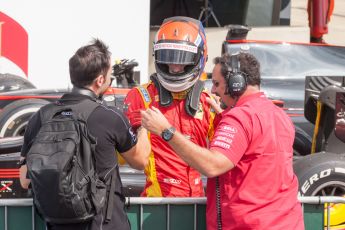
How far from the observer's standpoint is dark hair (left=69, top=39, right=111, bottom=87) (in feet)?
9.30

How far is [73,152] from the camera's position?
2.63 m

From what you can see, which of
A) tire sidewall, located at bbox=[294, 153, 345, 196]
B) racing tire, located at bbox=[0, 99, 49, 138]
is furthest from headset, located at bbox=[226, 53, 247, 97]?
racing tire, located at bbox=[0, 99, 49, 138]

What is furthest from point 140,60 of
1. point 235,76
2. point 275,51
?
point 235,76

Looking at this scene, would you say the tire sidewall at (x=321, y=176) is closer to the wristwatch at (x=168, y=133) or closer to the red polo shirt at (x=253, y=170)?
the red polo shirt at (x=253, y=170)

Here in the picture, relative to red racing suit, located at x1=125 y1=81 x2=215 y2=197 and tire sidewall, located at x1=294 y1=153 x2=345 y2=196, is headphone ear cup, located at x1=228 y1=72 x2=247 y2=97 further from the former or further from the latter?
tire sidewall, located at x1=294 y1=153 x2=345 y2=196

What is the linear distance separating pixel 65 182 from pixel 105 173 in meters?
0.26

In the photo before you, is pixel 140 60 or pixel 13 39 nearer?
pixel 13 39

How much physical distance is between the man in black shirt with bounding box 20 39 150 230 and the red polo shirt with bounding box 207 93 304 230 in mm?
378

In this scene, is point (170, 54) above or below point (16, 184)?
above

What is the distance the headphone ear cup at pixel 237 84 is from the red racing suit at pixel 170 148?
0.58m

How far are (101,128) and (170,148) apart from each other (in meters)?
0.67

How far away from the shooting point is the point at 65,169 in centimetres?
258

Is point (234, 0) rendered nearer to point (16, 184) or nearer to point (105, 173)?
point (16, 184)

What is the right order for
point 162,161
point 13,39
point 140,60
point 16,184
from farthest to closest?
point 140,60 → point 13,39 → point 16,184 → point 162,161
